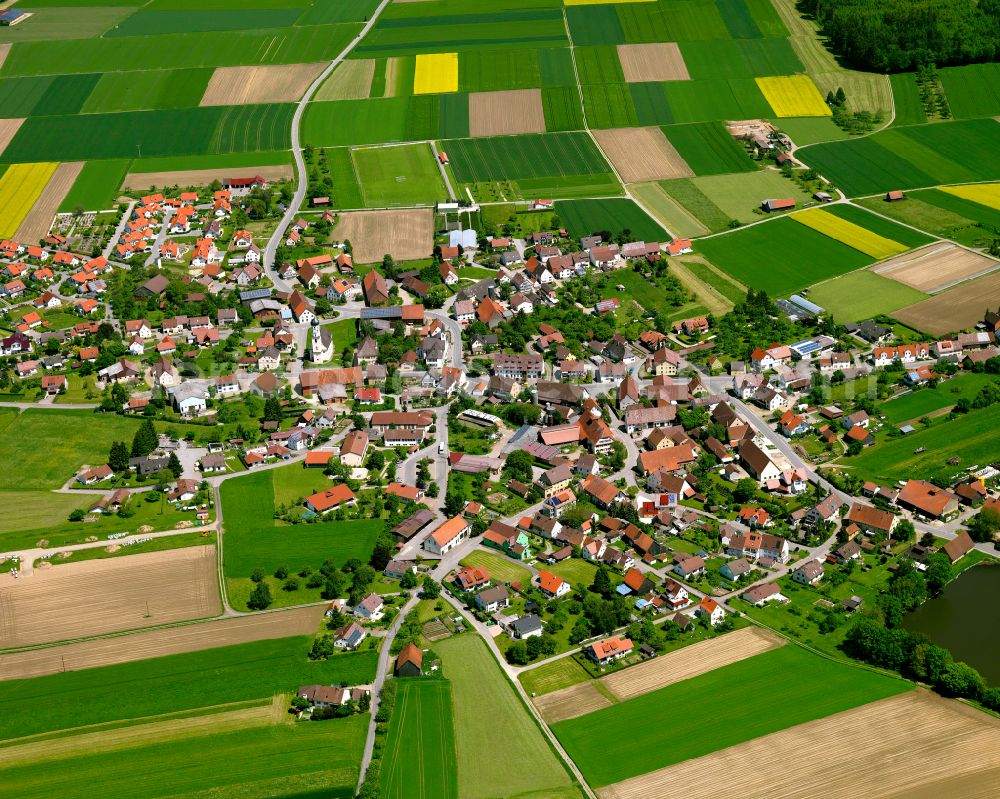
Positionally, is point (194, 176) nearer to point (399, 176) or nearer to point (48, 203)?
point (48, 203)

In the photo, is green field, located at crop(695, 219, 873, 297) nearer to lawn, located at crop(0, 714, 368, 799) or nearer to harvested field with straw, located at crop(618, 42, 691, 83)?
harvested field with straw, located at crop(618, 42, 691, 83)

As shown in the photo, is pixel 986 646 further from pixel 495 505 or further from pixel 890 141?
pixel 890 141

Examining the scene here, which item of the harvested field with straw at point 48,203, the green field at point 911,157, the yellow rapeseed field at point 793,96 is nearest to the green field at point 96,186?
the harvested field with straw at point 48,203

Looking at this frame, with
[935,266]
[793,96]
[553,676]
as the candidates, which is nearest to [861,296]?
[935,266]

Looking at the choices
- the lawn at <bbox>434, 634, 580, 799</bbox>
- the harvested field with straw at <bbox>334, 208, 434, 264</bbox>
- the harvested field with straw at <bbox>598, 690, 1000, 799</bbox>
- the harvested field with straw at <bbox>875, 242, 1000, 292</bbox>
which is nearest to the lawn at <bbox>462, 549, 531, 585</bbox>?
the lawn at <bbox>434, 634, 580, 799</bbox>

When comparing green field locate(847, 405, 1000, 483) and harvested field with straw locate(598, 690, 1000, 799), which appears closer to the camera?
harvested field with straw locate(598, 690, 1000, 799)

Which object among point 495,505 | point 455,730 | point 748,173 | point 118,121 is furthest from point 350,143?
point 455,730

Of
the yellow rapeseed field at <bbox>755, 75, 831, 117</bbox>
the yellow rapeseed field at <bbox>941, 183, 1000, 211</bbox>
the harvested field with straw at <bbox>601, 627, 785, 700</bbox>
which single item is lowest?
the harvested field with straw at <bbox>601, 627, 785, 700</bbox>
